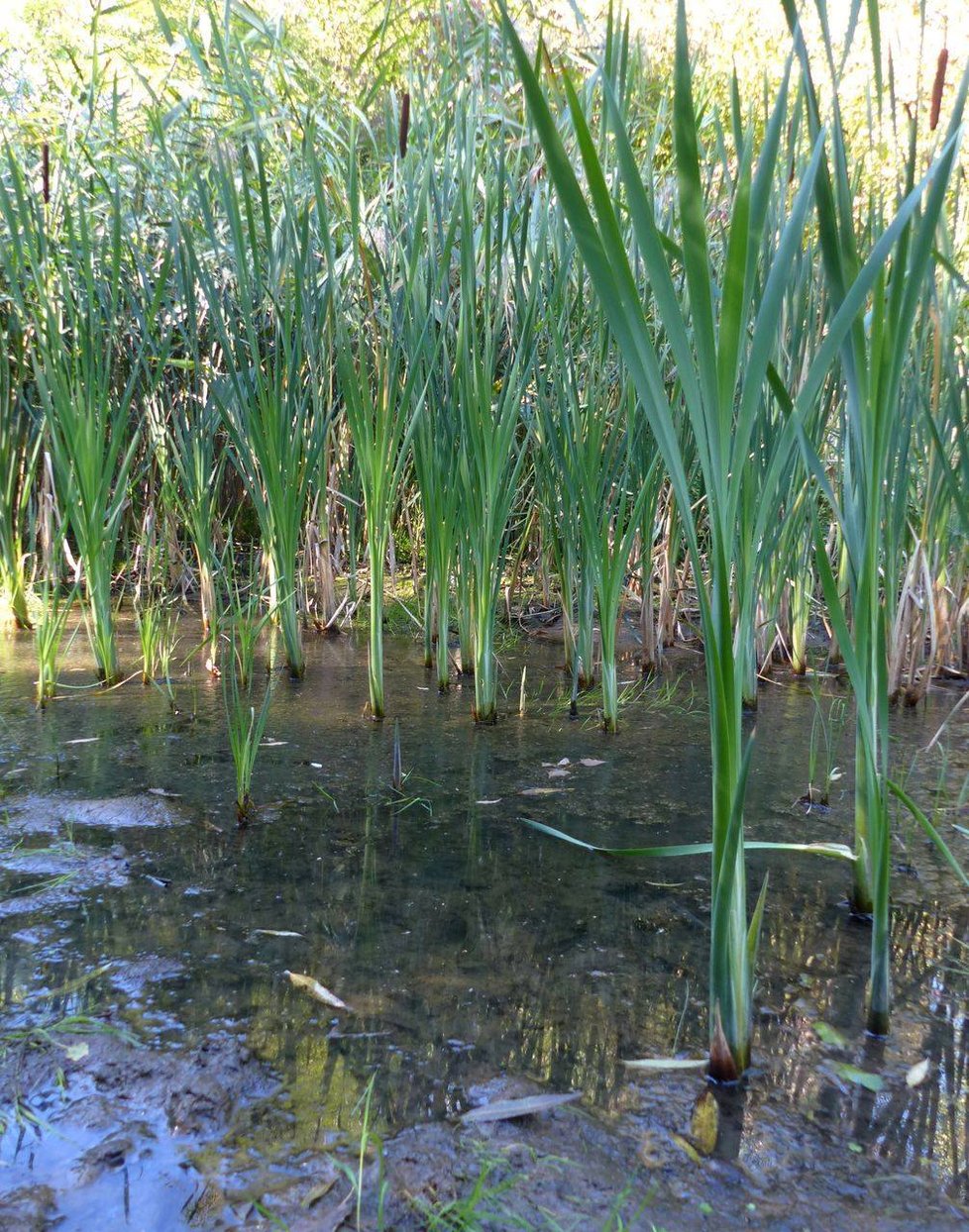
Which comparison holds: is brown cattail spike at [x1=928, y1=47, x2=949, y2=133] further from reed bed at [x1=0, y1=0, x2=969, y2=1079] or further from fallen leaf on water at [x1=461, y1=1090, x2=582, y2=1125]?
fallen leaf on water at [x1=461, y1=1090, x2=582, y2=1125]

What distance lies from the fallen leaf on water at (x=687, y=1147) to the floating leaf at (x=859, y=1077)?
0.21 m

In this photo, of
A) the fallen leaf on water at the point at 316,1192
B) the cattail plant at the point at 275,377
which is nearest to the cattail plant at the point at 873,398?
the fallen leaf on water at the point at 316,1192

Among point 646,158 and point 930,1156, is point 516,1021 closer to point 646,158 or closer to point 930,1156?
point 930,1156

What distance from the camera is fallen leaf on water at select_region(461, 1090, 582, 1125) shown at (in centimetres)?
91

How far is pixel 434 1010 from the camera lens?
1092mm

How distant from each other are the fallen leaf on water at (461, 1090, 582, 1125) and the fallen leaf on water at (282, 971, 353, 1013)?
0.74 ft

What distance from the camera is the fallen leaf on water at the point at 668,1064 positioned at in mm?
981

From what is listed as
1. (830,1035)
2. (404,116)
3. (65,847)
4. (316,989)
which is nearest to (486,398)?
(404,116)

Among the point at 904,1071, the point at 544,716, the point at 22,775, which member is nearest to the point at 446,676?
the point at 544,716

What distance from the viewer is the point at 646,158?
6.82 feet

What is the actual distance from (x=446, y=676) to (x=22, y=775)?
114 cm

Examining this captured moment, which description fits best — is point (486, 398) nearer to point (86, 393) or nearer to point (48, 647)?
point (86, 393)

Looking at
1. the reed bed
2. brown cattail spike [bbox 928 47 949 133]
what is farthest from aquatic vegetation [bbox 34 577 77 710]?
brown cattail spike [bbox 928 47 949 133]

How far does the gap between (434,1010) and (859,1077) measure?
0.47 m
